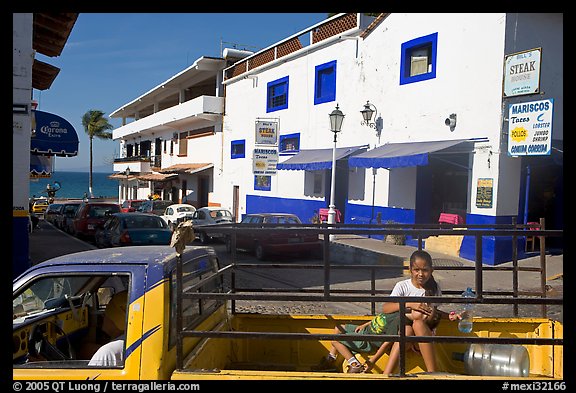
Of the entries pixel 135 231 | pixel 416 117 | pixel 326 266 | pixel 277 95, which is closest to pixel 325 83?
pixel 277 95

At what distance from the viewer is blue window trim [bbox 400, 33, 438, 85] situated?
49.5 feet

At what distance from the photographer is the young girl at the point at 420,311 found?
11.5ft

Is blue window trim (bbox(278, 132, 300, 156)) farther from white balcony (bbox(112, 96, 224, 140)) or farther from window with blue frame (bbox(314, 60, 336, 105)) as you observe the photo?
white balcony (bbox(112, 96, 224, 140))

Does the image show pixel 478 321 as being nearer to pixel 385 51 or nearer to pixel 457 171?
pixel 457 171

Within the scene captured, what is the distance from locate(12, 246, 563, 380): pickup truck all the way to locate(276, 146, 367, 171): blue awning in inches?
542

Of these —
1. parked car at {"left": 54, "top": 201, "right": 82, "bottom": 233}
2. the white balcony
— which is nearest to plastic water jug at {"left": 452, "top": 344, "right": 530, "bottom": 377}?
parked car at {"left": 54, "top": 201, "right": 82, "bottom": 233}

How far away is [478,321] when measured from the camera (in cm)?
429

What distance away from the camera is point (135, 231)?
13742mm

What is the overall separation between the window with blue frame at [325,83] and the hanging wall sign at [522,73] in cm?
813

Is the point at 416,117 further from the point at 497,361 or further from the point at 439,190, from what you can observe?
the point at 497,361

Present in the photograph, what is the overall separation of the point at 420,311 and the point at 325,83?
17967mm

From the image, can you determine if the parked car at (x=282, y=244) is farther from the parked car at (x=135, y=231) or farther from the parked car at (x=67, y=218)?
the parked car at (x=67, y=218)

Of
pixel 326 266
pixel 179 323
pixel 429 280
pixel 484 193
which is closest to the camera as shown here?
pixel 179 323
